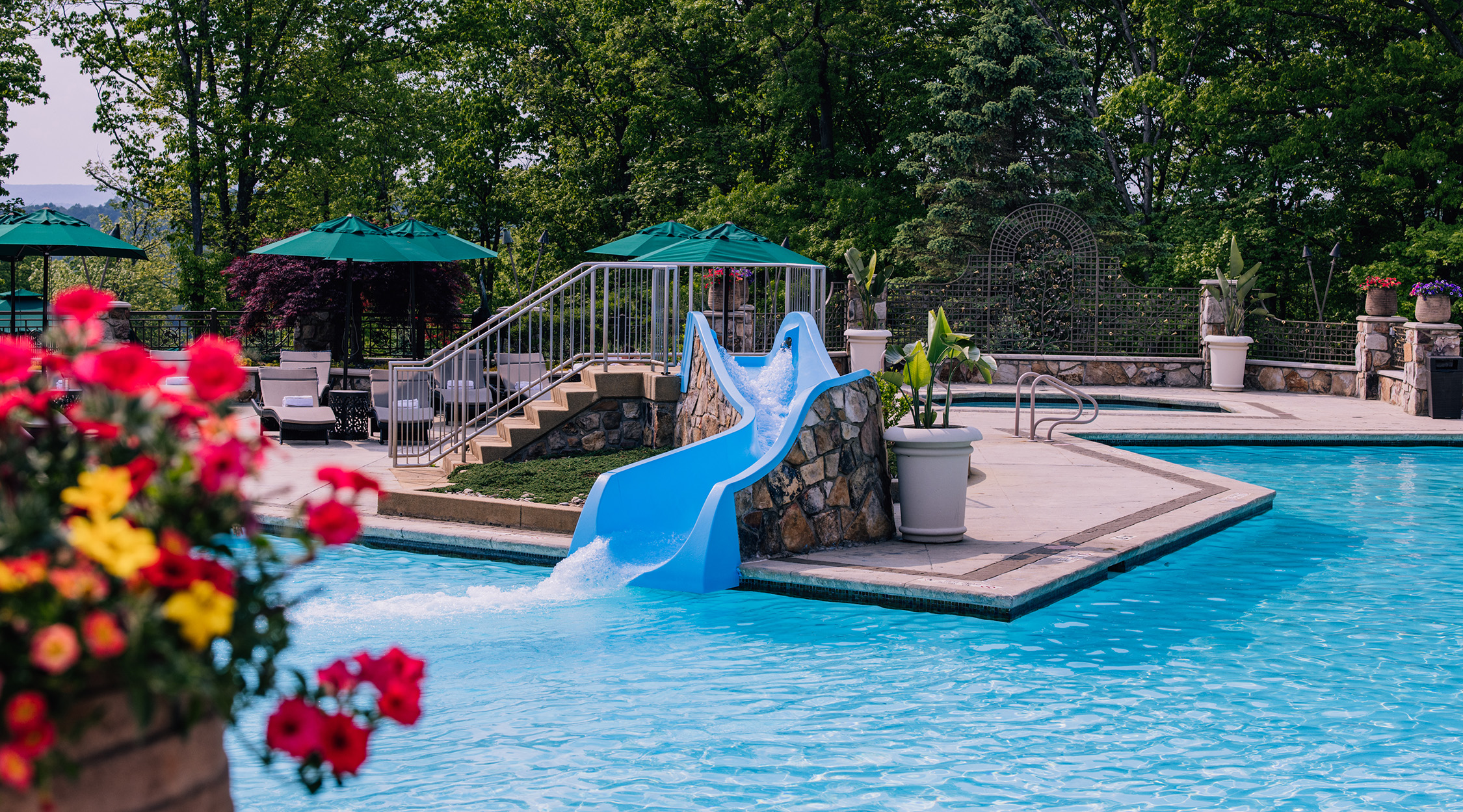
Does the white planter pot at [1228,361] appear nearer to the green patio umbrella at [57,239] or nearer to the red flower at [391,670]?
the green patio umbrella at [57,239]

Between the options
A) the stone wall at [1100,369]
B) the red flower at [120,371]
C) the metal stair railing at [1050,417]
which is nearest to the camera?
the red flower at [120,371]

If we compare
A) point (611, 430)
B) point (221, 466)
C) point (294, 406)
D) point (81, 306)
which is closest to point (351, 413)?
point (294, 406)

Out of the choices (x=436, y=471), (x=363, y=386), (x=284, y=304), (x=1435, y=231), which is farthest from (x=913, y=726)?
(x=1435, y=231)

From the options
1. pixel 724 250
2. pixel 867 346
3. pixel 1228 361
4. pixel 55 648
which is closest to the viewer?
pixel 55 648

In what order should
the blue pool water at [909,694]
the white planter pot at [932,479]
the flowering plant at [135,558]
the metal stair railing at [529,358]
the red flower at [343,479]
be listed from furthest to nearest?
1. the metal stair railing at [529,358]
2. the white planter pot at [932,479]
3. the blue pool water at [909,694]
4. the red flower at [343,479]
5. the flowering plant at [135,558]

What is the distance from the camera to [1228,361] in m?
20.2

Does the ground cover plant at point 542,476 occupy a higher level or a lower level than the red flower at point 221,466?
lower

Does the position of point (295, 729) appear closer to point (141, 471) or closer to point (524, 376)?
point (141, 471)

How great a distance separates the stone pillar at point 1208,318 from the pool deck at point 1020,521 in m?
5.61

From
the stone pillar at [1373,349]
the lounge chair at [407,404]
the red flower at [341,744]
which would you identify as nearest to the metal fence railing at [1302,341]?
the stone pillar at [1373,349]

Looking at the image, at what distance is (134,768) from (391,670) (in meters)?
0.44

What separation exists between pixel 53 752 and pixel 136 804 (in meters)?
0.22

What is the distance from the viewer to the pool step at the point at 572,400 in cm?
1091

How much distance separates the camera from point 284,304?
1825cm
